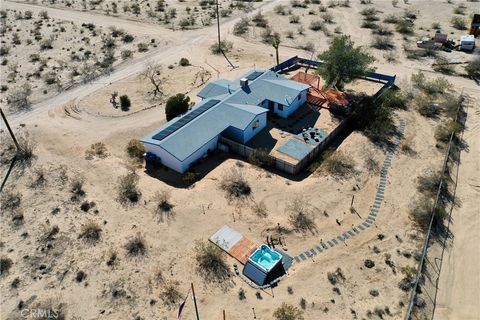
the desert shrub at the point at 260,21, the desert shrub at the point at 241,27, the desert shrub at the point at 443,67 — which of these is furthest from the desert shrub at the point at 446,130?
the desert shrub at the point at 260,21

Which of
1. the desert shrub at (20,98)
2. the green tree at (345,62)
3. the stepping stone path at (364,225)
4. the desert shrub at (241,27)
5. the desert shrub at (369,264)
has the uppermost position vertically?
the green tree at (345,62)

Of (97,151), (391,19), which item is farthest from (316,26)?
(97,151)

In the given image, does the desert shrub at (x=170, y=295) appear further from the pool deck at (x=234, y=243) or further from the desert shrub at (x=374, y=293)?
the desert shrub at (x=374, y=293)

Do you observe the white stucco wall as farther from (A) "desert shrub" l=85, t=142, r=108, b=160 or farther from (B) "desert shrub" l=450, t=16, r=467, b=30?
(B) "desert shrub" l=450, t=16, r=467, b=30

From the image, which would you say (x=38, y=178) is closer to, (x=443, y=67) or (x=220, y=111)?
(x=220, y=111)

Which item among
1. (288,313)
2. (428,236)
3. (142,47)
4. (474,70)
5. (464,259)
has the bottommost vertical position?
(464,259)

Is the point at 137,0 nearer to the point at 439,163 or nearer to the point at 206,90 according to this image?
the point at 206,90
